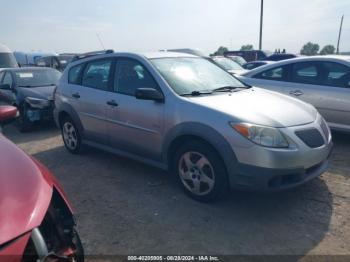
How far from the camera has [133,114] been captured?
4.25 metres

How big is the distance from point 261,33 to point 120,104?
24564 mm

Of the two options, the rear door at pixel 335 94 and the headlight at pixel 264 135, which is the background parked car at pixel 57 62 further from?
the headlight at pixel 264 135

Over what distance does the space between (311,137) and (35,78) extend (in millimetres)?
7429

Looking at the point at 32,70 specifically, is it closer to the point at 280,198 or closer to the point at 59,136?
the point at 59,136

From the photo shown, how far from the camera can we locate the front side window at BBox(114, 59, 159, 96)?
165 inches

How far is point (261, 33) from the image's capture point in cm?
2648

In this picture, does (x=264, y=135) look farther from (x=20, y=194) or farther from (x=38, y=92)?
(x=38, y=92)

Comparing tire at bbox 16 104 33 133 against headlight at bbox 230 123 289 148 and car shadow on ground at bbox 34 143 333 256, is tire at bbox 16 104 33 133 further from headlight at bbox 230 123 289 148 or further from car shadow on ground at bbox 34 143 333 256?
headlight at bbox 230 123 289 148

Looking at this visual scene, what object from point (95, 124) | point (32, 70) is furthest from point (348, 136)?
point (32, 70)

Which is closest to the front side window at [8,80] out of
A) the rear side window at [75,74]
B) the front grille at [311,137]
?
the rear side window at [75,74]

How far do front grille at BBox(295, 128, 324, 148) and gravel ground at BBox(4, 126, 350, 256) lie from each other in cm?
71

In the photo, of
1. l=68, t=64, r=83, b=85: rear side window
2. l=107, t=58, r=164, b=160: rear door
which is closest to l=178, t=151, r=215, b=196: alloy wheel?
l=107, t=58, r=164, b=160: rear door

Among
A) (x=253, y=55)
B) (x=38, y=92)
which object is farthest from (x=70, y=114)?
(x=253, y=55)

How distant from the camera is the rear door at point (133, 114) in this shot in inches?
159
